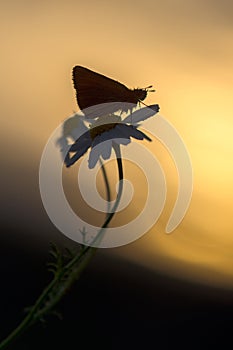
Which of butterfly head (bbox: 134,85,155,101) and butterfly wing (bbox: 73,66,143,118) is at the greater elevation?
butterfly head (bbox: 134,85,155,101)

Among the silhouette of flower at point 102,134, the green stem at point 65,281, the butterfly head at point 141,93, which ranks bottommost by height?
the green stem at point 65,281

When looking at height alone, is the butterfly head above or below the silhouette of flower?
above

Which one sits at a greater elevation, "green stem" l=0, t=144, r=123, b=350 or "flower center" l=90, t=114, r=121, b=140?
"flower center" l=90, t=114, r=121, b=140

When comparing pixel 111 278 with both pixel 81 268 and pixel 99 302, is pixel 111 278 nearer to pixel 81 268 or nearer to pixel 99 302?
pixel 99 302

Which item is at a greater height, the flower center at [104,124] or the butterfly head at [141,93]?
the butterfly head at [141,93]

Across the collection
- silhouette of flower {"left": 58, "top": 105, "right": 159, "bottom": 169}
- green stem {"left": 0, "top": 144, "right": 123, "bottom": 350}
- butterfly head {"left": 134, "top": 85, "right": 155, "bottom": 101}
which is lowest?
green stem {"left": 0, "top": 144, "right": 123, "bottom": 350}

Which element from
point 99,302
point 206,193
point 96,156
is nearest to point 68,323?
point 99,302
